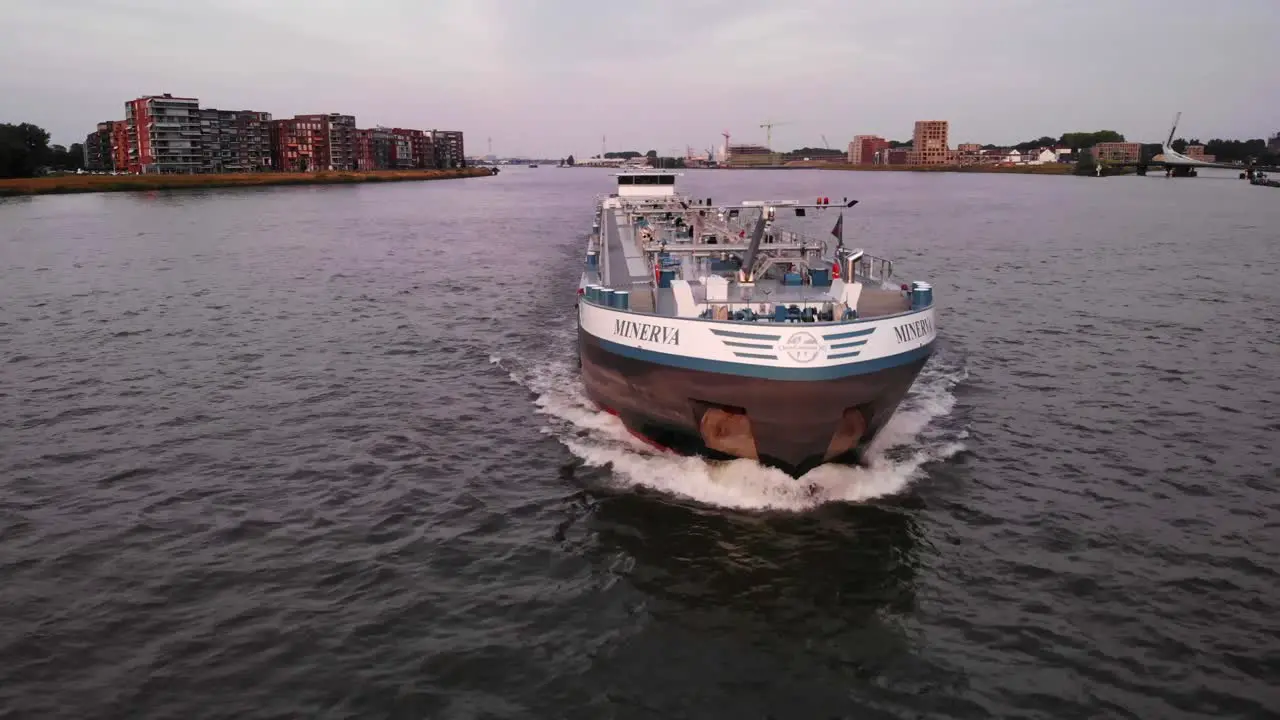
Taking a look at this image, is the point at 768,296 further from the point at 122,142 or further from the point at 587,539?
the point at 122,142

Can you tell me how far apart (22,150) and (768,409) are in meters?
173

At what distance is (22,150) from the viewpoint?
144375 mm

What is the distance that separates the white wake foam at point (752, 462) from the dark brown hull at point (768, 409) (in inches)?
15.5

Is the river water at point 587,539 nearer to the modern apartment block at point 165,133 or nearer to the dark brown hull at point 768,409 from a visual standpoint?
the dark brown hull at point 768,409

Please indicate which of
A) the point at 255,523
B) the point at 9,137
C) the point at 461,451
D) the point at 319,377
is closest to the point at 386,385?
the point at 319,377

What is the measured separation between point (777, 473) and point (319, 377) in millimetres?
18167

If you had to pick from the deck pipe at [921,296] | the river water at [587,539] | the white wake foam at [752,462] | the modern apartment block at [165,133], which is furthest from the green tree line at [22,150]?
the deck pipe at [921,296]

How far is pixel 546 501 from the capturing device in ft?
62.5

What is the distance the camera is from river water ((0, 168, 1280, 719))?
12.6 metres

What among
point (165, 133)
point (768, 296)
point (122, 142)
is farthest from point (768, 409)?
point (122, 142)

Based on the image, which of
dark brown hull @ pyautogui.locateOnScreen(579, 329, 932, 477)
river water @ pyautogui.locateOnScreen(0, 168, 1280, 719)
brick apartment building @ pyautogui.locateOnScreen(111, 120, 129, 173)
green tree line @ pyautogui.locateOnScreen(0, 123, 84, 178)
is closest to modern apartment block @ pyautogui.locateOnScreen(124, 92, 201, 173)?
brick apartment building @ pyautogui.locateOnScreen(111, 120, 129, 173)

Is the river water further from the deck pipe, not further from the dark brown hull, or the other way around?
the deck pipe

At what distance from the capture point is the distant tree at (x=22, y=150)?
142000mm

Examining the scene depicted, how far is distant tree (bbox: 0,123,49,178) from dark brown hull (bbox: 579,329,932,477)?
165411 millimetres
